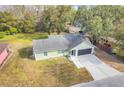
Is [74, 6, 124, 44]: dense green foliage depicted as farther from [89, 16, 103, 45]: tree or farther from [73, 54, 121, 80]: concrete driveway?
[73, 54, 121, 80]: concrete driveway

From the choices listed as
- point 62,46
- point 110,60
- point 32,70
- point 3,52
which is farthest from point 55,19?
point 110,60

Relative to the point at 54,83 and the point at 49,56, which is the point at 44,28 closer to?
the point at 49,56

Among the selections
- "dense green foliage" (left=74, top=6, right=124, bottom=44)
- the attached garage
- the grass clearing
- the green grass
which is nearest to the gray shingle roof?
the green grass

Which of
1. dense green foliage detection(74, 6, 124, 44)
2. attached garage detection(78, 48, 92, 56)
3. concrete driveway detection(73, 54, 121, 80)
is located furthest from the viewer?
attached garage detection(78, 48, 92, 56)

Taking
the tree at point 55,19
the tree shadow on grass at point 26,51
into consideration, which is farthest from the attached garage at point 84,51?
the tree shadow on grass at point 26,51

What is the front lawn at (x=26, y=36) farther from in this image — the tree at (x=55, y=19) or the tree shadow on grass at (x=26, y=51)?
the tree shadow on grass at (x=26, y=51)
